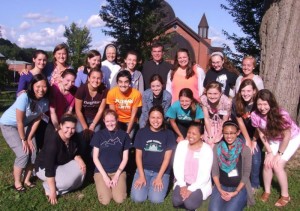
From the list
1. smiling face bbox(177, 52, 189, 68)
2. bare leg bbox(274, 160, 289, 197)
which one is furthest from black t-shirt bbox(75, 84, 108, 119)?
bare leg bbox(274, 160, 289, 197)

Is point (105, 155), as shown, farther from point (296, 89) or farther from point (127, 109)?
point (296, 89)

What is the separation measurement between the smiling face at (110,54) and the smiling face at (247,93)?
257cm

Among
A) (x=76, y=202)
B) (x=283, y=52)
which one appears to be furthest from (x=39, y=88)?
(x=283, y=52)

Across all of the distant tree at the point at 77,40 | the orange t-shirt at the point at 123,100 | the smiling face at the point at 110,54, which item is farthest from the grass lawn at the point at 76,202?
the distant tree at the point at 77,40

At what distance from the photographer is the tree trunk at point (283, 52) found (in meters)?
6.48

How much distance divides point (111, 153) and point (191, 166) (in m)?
1.25

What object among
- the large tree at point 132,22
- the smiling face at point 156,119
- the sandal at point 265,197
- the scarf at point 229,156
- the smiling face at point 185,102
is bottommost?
the sandal at point 265,197

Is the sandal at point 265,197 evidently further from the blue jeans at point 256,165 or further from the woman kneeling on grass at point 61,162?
the woman kneeling on grass at point 61,162

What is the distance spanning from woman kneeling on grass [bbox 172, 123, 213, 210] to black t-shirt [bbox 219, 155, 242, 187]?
7.8 inches

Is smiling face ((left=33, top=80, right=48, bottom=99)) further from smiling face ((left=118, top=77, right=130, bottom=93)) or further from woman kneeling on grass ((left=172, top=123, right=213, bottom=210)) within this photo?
woman kneeling on grass ((left=172, top=123, right=213, bottom=210))

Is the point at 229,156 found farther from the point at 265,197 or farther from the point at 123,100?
the point at 123,100

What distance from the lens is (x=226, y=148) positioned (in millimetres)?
4730

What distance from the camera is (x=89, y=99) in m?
5.55

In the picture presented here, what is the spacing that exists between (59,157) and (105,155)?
0.68 metres
